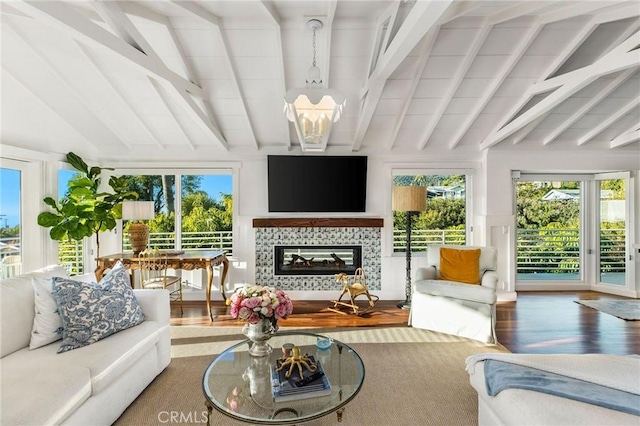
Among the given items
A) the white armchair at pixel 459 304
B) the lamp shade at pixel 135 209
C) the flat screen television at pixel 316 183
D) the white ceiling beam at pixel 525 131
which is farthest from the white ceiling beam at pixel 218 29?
the white ceiling beam at pixel 525 131

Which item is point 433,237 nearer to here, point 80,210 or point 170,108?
point 170,108

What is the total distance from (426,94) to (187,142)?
3333 mm

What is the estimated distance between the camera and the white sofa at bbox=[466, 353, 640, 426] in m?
1.41

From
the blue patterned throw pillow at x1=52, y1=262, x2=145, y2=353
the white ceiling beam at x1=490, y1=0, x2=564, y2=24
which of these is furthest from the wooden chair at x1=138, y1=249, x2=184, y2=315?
the white ceiling beam at x1=490, y1=0, x2=564, y2=24

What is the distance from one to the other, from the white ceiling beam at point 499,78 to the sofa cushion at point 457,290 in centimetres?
212

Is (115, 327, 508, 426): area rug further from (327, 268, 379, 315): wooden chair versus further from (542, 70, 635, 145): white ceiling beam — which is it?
(542, 70, 635, 145): white ceiling beam

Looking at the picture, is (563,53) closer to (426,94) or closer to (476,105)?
(476,105)

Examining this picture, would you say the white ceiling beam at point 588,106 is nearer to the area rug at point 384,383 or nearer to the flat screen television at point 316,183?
the flat screen television at point 316,183

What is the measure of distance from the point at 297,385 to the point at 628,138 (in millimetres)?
5565

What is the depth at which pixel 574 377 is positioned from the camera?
5.48ft

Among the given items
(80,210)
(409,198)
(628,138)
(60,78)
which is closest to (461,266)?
(409,198)

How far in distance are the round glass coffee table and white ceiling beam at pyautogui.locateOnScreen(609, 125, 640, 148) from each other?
16.6 feet

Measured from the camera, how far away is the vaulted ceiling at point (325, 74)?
264 centimetres

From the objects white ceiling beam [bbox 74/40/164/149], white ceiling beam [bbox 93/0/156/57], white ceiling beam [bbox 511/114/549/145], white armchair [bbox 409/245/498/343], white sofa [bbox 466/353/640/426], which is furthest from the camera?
white ceiling beam [bbox 511/114/549/145]
